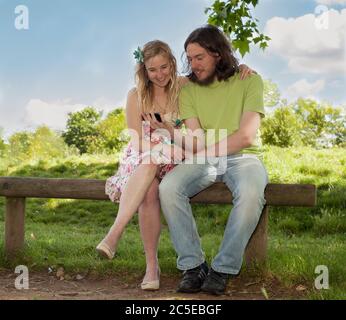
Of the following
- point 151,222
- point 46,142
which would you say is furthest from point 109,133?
point 151,222

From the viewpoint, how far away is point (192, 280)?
12.6ft

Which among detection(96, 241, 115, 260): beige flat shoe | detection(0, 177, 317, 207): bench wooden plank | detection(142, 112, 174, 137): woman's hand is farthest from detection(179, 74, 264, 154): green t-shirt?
detection(96, 241, 115, 260): beige flat shoe

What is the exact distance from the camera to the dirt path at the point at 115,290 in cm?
393

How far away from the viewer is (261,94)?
417 centimetres

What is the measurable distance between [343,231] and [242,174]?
3386 mm

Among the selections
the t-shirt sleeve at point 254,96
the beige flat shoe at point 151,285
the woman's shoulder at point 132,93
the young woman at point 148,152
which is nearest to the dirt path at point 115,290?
the beige flat shoe at point 151,285

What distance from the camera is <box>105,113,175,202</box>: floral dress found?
3.99 m

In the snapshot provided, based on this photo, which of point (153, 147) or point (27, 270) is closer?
point (153, 147)

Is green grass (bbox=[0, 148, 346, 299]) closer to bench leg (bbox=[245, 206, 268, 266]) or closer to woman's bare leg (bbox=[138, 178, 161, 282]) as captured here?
bench leg (bbox=[245, 206, 268, 266])

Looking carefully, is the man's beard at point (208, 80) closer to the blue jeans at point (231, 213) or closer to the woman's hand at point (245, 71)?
the woman's hand at point (245, 71)

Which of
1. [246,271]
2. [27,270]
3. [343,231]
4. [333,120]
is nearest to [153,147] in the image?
[246,271]

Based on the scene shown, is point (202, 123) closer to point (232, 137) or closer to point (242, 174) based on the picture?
point (232, 137)

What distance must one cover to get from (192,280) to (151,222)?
47 centimetres

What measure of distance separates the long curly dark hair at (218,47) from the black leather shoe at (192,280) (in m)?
1.40
